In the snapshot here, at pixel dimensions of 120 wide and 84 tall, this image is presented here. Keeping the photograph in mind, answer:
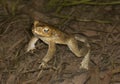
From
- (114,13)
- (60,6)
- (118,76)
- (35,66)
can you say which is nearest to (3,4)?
(60,6)

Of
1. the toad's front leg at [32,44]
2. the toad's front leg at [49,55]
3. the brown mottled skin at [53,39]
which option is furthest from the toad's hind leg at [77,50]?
the toad's front leg at [32,44]

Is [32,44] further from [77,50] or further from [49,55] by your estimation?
[77,50]

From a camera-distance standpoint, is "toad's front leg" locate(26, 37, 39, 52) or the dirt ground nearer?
the dirt ground

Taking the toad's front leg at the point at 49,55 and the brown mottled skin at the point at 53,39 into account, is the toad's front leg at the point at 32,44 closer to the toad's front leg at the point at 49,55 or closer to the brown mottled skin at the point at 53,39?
the brown mottled skin at the point at 53,39

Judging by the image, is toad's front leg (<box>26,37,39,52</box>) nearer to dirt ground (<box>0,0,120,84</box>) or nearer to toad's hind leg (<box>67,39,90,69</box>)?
dirt ground (<box>0,0,120,84</box>)

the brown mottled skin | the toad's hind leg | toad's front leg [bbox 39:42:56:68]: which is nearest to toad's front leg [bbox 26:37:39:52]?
the brown mottled skin

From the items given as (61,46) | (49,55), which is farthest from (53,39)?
(61,46)
